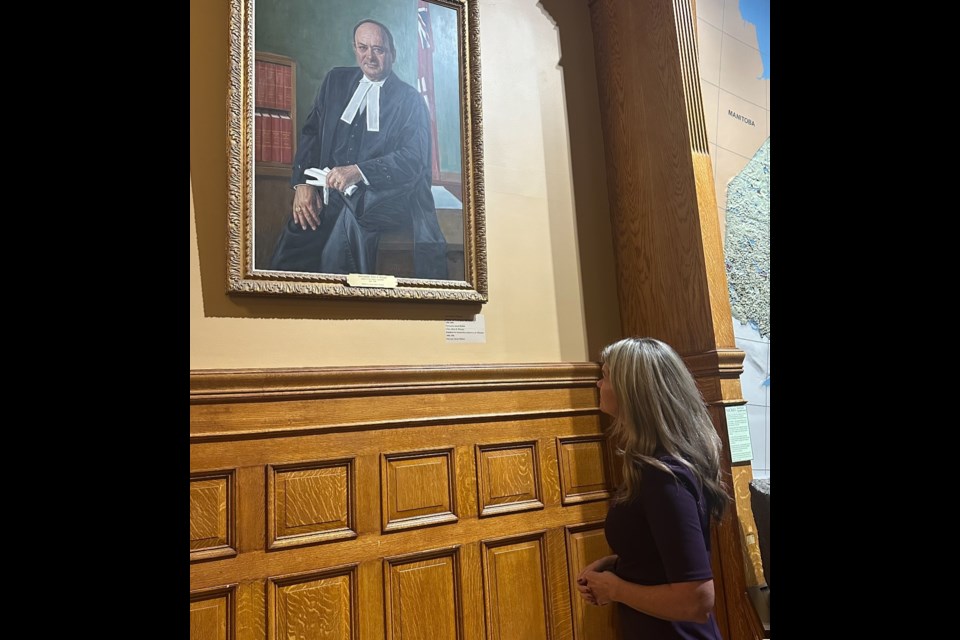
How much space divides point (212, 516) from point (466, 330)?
130 centimetres

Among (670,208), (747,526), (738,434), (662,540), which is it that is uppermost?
(670,208)

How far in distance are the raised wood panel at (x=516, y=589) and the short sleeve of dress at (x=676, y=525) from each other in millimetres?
1164

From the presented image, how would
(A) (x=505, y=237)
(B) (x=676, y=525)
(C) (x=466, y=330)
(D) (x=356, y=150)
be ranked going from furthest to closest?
(A) (x=505, y=237)
(C) (x=466, y=330)
(D) (x=356, y=150)
(B) (x=676, y=525)

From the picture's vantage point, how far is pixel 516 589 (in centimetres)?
267

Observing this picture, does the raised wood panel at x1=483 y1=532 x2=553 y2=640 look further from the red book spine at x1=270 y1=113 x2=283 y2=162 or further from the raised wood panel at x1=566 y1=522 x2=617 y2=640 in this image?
the red book spine at x1=270 y1=113 x2=283 y2=162

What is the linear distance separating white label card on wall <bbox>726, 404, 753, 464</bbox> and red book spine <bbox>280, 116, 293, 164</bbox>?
2.23 metres

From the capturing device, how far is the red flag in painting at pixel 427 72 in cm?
294

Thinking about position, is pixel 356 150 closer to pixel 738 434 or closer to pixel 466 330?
pixel 466 330

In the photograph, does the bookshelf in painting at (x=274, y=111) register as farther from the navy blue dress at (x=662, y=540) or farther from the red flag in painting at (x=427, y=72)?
the navy blue dress at (x=662, y=540)

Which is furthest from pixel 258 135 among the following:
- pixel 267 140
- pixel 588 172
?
pixel 588 172

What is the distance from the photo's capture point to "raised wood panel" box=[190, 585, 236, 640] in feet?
6.93

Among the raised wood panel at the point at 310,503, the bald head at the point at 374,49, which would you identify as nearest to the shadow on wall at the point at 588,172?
the bald head at the point at 374,49

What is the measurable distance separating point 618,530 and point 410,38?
2.40 m

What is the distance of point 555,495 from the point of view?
2854mm
